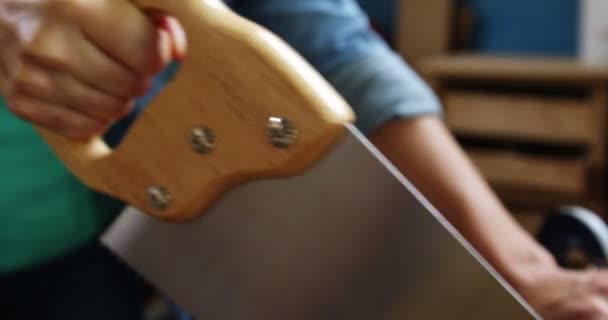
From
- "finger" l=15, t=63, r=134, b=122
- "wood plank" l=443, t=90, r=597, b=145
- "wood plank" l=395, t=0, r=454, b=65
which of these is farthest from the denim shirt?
"wood plank" l=395, t=0, r=454, b=65

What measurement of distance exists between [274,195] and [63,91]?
0.12 metres

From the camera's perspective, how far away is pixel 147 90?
0.39 metres

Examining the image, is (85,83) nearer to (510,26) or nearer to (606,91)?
(606,91)

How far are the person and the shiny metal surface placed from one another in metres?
0.08

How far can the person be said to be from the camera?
0.35 metres

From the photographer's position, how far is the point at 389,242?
13.3 inches

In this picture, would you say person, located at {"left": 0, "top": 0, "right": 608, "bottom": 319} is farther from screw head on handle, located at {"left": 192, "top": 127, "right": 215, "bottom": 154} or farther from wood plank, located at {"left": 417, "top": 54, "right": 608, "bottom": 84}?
wood plank, located at {"left": 417, "top": 54, "right": 608, "bottom": 84}

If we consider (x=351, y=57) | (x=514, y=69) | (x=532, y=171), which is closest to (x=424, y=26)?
(x=514, y=69)

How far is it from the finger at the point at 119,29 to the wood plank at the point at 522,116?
1.08 meters

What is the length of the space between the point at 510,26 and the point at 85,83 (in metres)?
1.43

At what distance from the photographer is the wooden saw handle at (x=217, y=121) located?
31 centimetres

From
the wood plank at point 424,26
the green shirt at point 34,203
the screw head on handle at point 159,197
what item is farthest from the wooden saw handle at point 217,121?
the wood plank at point 424,26

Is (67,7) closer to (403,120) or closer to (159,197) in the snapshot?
(159,197)

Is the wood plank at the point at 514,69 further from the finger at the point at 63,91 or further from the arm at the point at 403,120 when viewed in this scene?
the finger at the point at 63,91
